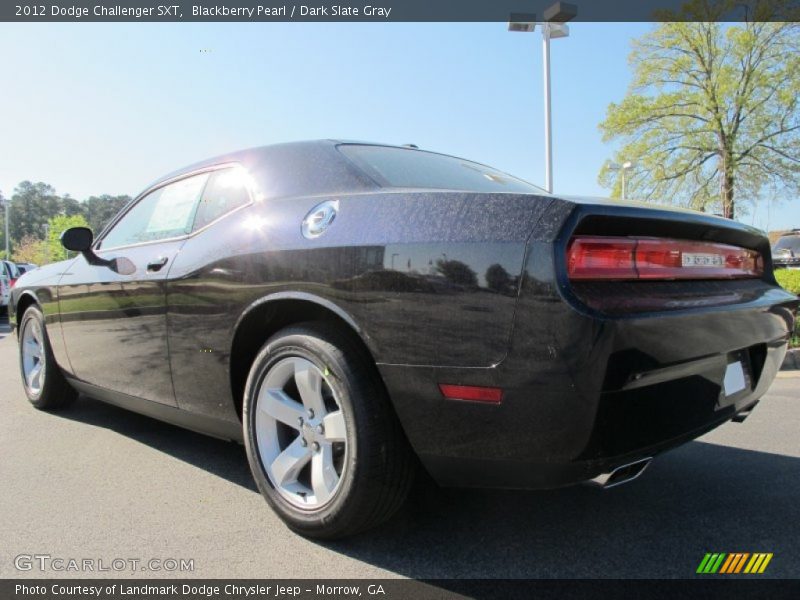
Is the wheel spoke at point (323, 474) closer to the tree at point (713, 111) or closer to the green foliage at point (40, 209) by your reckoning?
the tree at point (713, 111)

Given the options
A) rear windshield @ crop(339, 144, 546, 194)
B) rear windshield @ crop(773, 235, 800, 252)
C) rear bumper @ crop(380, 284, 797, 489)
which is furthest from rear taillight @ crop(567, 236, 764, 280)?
rear windshield @ crop(773, 235, 800, 252)

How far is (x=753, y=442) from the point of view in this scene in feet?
11.0

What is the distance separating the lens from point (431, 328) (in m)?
1.77

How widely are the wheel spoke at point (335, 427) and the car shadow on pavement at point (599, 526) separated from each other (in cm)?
39

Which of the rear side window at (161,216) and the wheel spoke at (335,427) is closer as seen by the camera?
the wheel spoke at (335,427)

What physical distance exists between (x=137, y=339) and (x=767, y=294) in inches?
109

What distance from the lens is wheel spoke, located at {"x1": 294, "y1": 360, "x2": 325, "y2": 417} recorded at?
2.12 metres

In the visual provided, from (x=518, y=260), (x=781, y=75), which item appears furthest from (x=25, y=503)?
(x=781, y=75)

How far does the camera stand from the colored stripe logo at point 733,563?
6.27 ft

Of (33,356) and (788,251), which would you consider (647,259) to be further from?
(788,251)

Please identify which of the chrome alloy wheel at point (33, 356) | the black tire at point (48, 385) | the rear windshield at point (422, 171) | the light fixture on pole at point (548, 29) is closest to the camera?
the rear windshield at point (422, 171)

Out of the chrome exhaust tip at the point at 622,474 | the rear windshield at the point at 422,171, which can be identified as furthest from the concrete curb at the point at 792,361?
the chrome exhaust tip at the point at 622,474

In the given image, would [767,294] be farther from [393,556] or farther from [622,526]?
[393,556]

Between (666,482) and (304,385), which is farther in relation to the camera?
(666,482)
